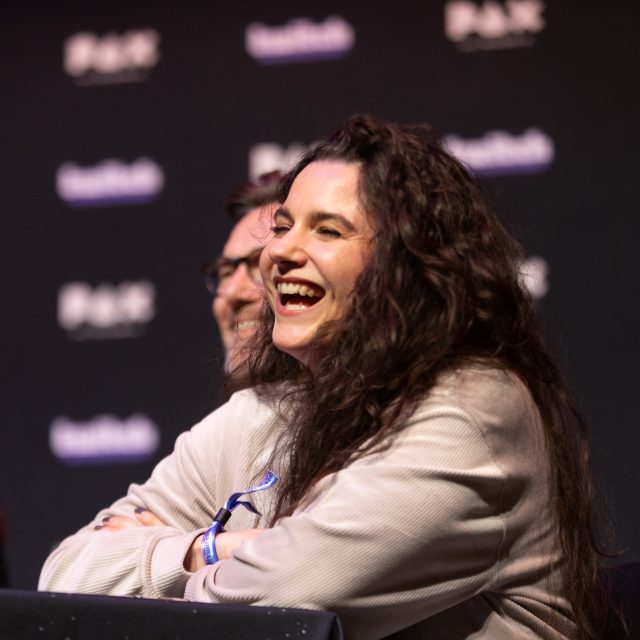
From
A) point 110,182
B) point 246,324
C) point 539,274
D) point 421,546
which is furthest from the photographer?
point 110,182

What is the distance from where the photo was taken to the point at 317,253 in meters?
2.01

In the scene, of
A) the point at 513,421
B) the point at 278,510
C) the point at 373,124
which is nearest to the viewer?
the point at 513,421

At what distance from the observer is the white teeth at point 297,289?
6.73 ft

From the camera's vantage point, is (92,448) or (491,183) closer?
(491,183)

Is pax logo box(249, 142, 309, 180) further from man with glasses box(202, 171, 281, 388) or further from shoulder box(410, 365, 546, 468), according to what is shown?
shoulder box(410, 365, 546, 468)

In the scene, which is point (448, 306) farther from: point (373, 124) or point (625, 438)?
point (625, 438)

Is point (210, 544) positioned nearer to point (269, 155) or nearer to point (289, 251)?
point (289, 251)

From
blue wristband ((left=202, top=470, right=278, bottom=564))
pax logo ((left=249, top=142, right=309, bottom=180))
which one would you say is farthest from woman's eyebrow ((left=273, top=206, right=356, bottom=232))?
pax logo ((left=249, top=142, right=309, bottom=180))

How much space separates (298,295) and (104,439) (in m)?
2.57

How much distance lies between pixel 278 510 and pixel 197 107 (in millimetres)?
2968

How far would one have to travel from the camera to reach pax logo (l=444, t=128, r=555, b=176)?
4180 millimetres

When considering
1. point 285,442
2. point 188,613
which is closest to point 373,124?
point 285,442

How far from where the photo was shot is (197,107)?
4609 millimetres

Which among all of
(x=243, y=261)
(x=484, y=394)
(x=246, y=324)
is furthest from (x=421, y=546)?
(x=243, y=261)
